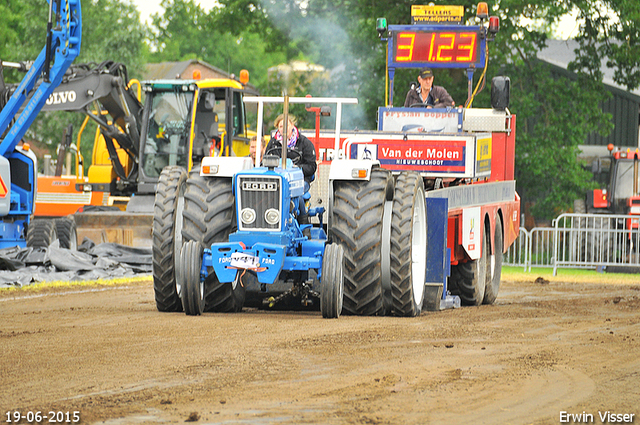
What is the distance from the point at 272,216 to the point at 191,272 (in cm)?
89

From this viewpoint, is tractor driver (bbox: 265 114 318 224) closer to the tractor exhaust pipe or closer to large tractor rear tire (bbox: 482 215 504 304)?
the tractor exhaust pipe

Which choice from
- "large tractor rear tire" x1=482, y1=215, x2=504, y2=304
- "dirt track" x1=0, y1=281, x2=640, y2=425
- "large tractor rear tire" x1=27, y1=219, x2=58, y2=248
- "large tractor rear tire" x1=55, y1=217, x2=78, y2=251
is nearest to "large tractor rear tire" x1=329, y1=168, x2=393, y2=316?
"dirt track" x1=0, y1=281, x2=640, y2=425

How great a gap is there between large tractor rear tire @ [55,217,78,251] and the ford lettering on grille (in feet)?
27.4

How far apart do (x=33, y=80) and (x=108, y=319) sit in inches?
279

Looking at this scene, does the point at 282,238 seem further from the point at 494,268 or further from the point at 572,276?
the point at 572,276

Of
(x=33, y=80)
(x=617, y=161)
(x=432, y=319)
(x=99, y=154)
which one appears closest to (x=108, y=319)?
(x=432, y=319)

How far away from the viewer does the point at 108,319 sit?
966cm

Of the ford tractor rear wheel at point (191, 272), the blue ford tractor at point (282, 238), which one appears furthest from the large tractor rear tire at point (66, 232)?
the ford tractor rear wheel at point (191, 272)

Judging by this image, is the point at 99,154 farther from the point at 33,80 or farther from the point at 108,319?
the point at 108,319

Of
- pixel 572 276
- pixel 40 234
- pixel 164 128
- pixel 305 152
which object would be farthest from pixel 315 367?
pixel 572 276

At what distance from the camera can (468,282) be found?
12.6 meters

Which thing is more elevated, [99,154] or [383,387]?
[99,154]

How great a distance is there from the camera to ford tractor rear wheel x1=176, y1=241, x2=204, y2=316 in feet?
30.6

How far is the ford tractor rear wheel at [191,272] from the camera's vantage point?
933cm
